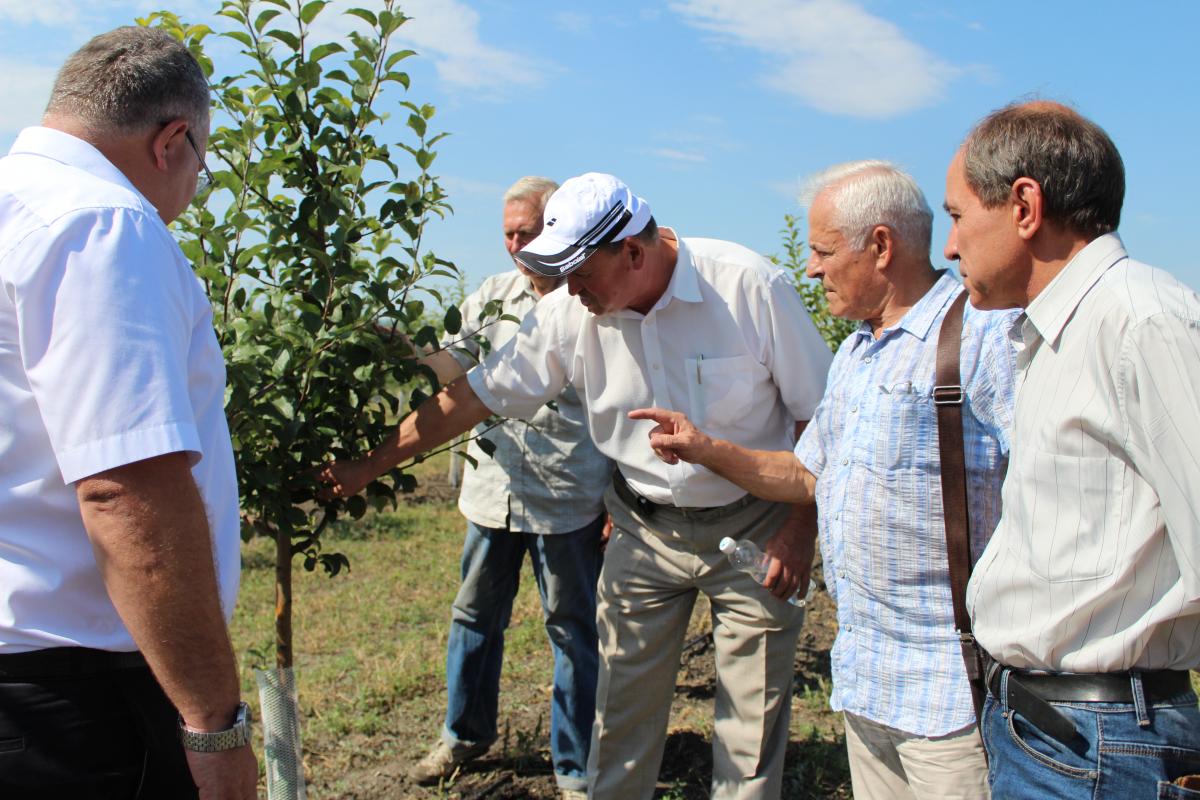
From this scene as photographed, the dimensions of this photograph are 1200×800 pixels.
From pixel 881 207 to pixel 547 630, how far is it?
2.19m

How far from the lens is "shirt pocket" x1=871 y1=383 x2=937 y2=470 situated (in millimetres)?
2309

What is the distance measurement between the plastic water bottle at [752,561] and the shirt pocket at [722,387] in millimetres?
361

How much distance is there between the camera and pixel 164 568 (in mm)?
1612

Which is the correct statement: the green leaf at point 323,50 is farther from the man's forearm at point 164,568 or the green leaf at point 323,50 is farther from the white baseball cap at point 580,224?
the man's forearm at point 164,568

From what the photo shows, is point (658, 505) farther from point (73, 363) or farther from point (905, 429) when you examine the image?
point (73, 363)

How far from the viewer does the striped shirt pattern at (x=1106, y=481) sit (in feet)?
5.07

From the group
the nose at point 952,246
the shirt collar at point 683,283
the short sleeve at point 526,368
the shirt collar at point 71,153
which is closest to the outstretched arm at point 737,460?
the shirt collar at point 683,283

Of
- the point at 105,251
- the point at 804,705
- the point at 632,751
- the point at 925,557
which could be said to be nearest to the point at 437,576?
the point at 804,705

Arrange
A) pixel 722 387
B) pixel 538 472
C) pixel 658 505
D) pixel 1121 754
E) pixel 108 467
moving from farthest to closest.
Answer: pixel 538 472
pixel 658 505
pixel 722 387
pixel 1121 754
pixel 108 467

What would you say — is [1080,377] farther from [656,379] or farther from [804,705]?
[804,705]

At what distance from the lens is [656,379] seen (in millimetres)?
3207

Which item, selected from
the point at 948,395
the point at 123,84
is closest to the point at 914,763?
the point at 948,395

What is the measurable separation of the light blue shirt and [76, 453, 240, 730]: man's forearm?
4.62ft

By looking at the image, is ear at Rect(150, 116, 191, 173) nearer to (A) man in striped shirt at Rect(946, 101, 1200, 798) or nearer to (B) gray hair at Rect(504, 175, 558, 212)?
Result: (A) man in striped shirt at Rect(946, 101, 1200, 798)
